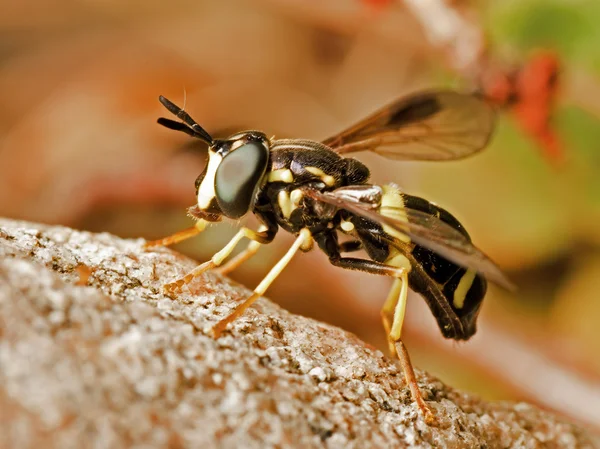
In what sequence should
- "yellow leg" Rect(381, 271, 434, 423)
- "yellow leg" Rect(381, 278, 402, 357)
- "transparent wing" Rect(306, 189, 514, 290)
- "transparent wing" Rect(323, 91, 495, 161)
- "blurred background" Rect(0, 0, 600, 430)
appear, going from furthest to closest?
"blurred background" Rect(0, 0, 600, 430), "transparent wing" Rect(323, 91, 495, 161), "yellow leg" Rect(381, 278, 402, 357), "transparent wing" Rect(306, 189, 514, 290), "yellow leg" Rect(381, 271, 434, 423)

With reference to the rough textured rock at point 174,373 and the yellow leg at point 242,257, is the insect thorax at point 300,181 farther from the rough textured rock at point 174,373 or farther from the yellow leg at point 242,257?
the rough textured rock at point 174,373

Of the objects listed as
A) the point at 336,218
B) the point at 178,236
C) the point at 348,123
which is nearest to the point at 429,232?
the point at 336,218

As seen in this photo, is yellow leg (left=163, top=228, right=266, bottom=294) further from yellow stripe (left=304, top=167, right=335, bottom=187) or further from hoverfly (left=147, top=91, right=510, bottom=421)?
yellow stripe (left=304, top=167, right=335, bottom=187)

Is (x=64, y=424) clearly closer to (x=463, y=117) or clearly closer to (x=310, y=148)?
(x=310, y=148)

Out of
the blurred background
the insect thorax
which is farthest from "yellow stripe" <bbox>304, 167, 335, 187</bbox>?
the blurred background

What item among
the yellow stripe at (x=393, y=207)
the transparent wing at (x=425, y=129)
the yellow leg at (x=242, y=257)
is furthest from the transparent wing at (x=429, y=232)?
the transparent wing at (x=425, y=129)

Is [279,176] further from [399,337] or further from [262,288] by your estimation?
[399,337]
